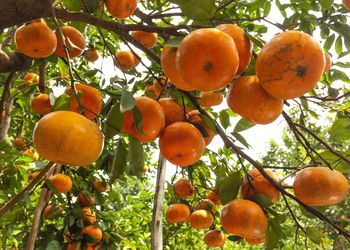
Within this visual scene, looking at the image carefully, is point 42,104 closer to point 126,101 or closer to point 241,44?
point 126,101

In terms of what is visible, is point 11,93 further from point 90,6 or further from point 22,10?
point 22,10

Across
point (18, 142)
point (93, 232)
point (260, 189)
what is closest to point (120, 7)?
point (260, 189)

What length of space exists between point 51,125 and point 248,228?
0.87m

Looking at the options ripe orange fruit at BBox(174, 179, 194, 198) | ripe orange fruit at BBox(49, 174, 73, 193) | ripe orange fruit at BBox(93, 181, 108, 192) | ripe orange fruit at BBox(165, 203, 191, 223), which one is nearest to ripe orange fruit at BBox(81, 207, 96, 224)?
ripe orange fruit at BBox(93, 181, 108, 192)

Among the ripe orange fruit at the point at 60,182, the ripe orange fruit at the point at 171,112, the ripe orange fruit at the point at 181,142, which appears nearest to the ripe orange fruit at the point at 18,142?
the ripe orange fruit at the point at 60,182

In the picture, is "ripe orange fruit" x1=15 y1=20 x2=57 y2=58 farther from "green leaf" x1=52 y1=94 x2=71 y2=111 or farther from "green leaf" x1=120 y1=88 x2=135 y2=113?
"green leaf" x1=120 y1=88 x2=135 y2=113

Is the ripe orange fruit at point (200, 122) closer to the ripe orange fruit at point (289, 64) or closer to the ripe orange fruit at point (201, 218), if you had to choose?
the ripe orange fruit at point (289, 64)

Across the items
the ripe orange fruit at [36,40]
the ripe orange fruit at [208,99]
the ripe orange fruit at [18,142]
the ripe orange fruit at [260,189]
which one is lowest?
the ripe orange fruit at [260,189]

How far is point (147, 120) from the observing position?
4.72 ft

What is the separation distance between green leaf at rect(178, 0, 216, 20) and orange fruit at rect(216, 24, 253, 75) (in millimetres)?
91

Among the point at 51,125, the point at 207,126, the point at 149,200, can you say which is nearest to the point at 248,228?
the point at 207,126

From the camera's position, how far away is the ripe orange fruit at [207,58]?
1.18 m

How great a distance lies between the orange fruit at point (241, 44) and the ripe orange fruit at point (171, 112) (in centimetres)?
42

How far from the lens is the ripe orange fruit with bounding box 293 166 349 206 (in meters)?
1.53
